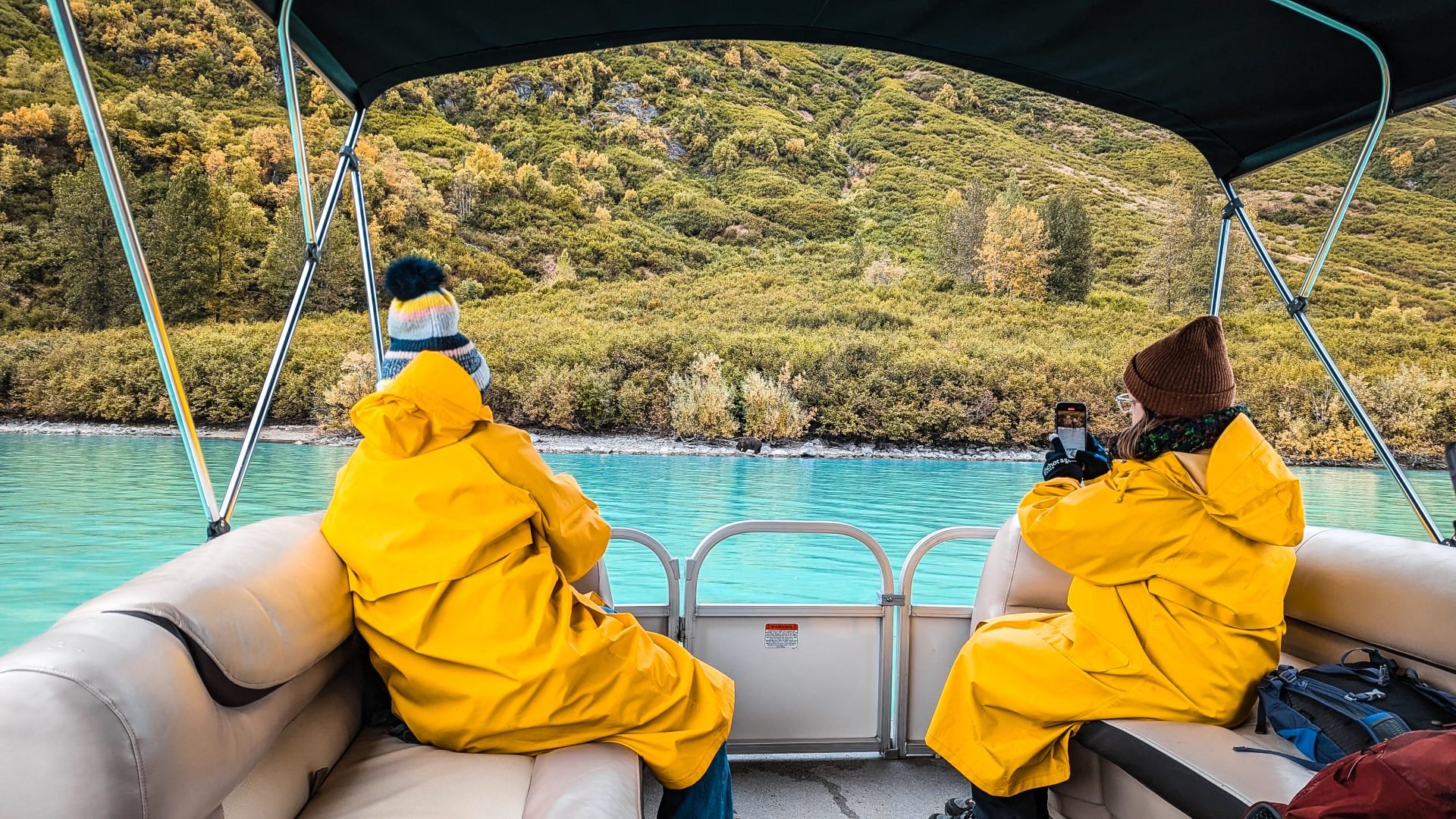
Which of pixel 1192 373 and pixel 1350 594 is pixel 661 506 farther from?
pixel 1192 373

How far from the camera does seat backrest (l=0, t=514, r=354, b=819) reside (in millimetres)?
838

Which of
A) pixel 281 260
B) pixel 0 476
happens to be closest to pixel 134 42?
pixel 281 260

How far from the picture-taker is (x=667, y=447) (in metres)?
21.2

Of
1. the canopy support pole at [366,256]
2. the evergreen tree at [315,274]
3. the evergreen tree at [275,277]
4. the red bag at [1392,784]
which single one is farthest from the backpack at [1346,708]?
the evergreen tree at [275,277]

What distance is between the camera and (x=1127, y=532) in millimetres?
2008

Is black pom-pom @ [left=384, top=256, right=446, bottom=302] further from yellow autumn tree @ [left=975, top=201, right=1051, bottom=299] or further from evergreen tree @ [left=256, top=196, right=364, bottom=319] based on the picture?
yellow autumn tree @ [left=975, top=201, right=1051, bottom=299]

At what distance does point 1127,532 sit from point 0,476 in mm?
21805

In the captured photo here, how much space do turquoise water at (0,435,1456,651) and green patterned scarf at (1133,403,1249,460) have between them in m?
10.4

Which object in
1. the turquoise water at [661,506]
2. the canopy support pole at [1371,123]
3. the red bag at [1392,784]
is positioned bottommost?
the turquoise water at [661,506]

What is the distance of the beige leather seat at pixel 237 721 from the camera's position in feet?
2.82

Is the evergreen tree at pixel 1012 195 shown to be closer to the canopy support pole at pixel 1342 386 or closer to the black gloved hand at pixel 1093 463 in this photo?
the canopy support pole at pixel 1342 386

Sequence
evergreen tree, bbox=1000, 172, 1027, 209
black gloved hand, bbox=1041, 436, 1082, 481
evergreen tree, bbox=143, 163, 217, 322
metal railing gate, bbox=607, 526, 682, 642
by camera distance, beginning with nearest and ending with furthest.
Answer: black gloved hand, bbox=1041, 436, 1082, 481, metal railing gate, bbox=607, 526, 682, 642, evergreen tree, bbox=143, 163, 217, 322, evergreen tree, bbox=1000, 172, 1027, 209

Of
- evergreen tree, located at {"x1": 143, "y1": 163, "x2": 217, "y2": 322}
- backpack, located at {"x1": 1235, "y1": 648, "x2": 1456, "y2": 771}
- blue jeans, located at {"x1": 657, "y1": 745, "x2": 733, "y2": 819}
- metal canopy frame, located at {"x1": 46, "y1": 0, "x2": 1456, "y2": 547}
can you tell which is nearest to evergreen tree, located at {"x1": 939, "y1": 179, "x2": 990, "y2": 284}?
evergreen tree, located at {"x1": 143, "y1": 163, "x2": 217, "y2": 322}

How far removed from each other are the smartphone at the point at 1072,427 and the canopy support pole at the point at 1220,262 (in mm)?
679
